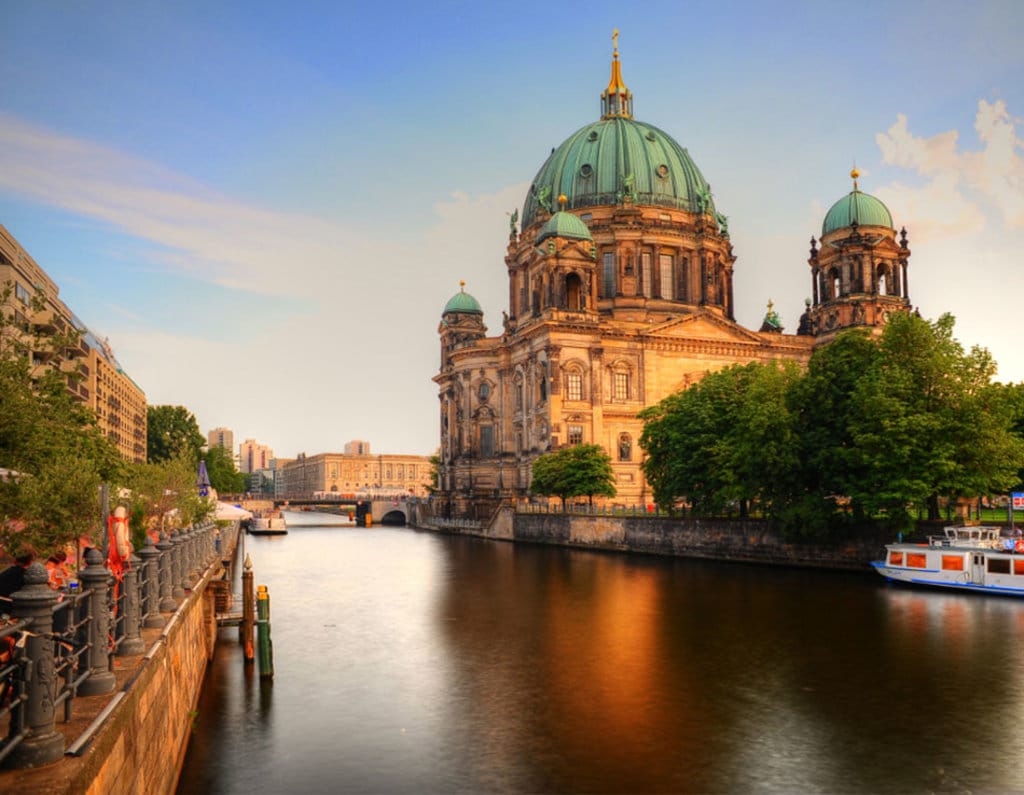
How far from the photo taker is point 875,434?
49.3 m

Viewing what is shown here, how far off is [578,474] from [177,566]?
66382mm

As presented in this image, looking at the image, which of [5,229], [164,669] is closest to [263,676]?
[164,669]

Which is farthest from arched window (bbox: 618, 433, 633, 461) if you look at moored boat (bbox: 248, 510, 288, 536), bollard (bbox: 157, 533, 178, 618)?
bollard (bbox: 157, 533, 178, 618)

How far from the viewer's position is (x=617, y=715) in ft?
75.3

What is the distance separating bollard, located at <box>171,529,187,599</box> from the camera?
839 inches

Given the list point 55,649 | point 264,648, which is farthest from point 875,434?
point 55,649

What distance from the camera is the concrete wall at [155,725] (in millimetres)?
9906

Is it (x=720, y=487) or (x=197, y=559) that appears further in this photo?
(x=720, y=487)

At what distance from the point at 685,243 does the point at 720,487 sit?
177 feet

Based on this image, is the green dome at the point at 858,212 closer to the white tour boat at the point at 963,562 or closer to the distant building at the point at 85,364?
the white tour boat at the point at 963,562

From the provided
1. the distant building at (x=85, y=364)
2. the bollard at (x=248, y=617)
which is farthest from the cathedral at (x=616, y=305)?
the bollard at (x=248, y=617)

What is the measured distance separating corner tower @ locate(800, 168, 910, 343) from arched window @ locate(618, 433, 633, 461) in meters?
26.0

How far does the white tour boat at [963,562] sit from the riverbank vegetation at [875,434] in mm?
2423

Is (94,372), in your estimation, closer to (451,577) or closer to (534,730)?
(451,577)
